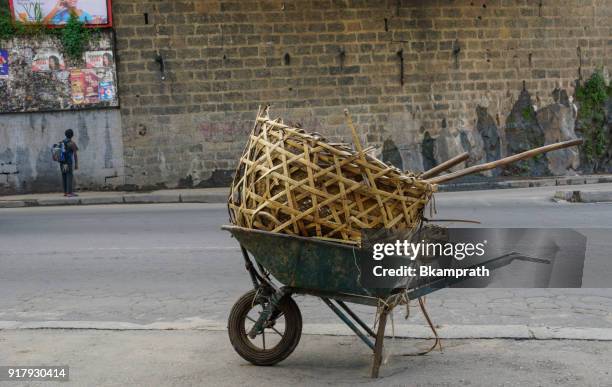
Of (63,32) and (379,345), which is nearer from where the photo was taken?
(379,345)

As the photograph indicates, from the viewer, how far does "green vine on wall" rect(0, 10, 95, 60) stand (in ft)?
62.1

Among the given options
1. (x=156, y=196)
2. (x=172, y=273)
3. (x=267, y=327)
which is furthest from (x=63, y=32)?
(x=267, y=327)

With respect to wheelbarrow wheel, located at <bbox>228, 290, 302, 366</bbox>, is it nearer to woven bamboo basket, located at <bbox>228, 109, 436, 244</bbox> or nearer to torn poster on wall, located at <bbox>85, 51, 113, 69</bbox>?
woven bamboo basket, located at <bbox>228, 109, 436, 244</bbox>

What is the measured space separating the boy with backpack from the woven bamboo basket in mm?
13878

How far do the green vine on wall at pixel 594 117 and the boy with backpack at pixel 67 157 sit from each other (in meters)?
12.3

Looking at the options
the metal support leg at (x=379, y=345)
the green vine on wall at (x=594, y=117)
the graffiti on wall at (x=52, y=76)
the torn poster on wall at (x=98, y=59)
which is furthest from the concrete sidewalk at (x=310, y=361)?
the green vine on wall at (x=594, y=117)

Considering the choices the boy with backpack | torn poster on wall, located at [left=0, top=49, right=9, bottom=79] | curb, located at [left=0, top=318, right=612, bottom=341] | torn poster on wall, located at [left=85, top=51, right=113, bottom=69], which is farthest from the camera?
torn poster on wall, located at [left=85, top=51, right=113, bottom=69]

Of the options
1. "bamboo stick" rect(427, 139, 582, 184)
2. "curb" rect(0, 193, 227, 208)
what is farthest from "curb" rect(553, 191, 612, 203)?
"bamboo stick" rect(427, 139, 582, 184)

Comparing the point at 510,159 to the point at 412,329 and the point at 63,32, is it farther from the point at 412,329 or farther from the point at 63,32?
the point at 63,32

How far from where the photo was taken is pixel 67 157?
18.3 meters

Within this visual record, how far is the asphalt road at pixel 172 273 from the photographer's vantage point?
706cm

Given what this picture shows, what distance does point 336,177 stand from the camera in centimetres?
502

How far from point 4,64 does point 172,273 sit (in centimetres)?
1183

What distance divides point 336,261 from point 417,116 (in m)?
15.9
